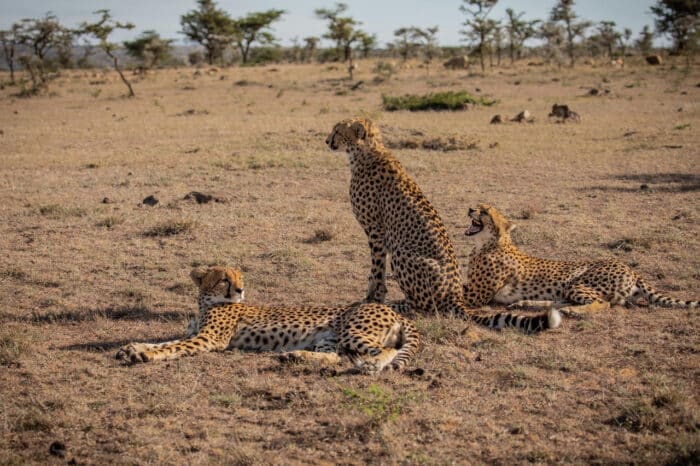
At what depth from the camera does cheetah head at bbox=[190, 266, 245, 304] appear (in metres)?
5.47

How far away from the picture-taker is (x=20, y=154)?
1511 centimetres

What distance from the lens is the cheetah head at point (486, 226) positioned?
6.60 meters

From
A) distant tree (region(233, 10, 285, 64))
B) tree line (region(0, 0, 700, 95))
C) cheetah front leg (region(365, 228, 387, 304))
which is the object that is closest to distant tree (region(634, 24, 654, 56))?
tree line (region(0, 0, 700, 95))

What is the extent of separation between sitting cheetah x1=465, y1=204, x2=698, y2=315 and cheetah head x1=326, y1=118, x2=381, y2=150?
1.18m

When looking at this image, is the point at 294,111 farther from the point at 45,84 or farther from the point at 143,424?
the point at 143,424

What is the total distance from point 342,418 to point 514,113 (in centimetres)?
1821

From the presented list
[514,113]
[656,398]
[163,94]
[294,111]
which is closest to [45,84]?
[163,94]

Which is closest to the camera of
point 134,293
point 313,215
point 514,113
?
point 134,293

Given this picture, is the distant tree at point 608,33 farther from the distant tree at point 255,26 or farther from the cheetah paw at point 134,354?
the cheetah paw at point 134,354

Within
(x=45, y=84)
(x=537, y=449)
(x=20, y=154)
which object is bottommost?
(x=537, y=449)

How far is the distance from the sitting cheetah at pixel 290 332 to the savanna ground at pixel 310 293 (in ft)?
0.38

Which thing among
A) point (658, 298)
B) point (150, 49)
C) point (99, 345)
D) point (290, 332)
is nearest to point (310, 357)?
point (290, 332)

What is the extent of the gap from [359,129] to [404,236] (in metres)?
1.23

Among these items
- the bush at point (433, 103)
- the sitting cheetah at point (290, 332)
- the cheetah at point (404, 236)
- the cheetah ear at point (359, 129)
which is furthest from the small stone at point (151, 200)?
the bush at point (433, 103)
